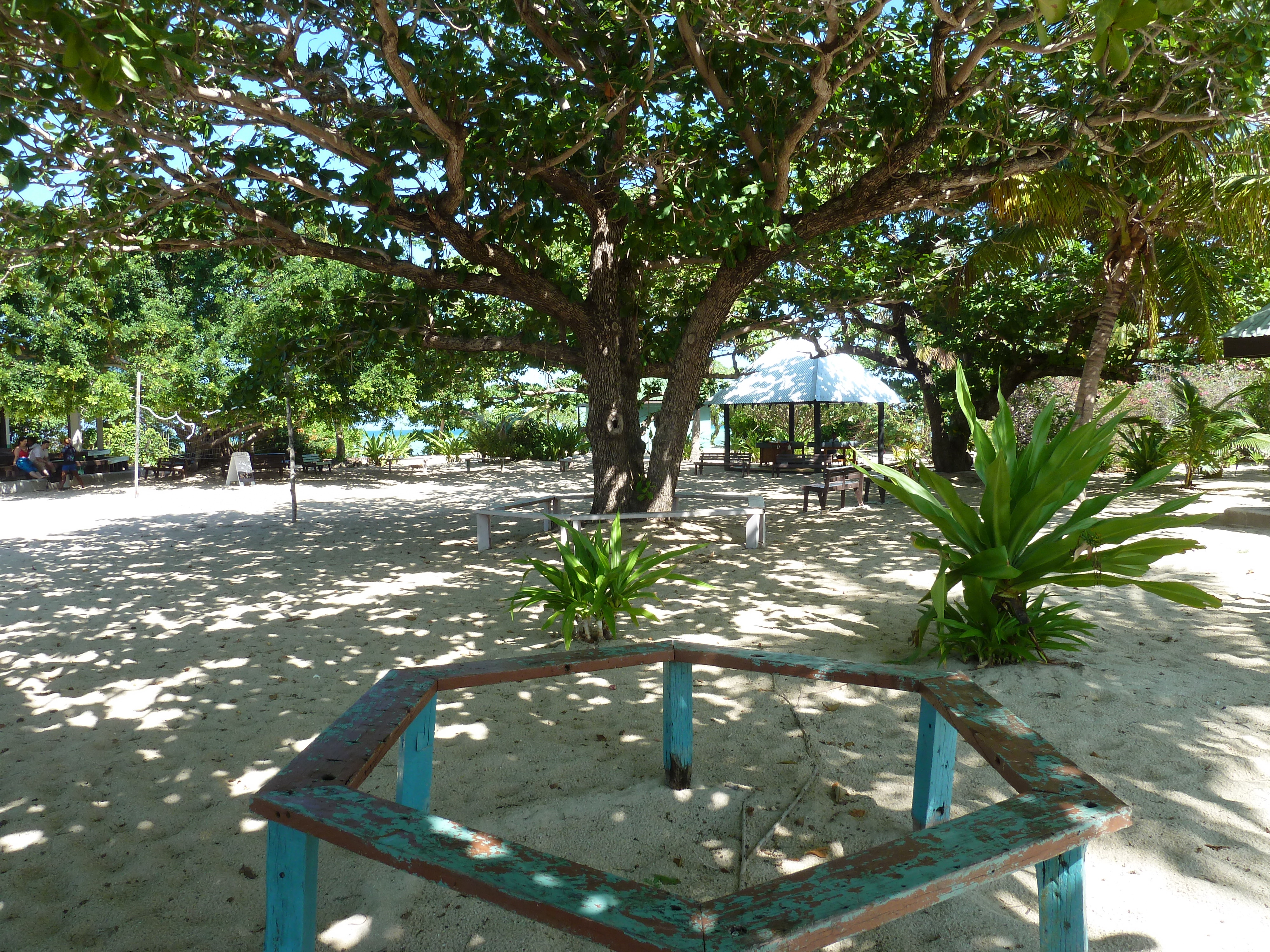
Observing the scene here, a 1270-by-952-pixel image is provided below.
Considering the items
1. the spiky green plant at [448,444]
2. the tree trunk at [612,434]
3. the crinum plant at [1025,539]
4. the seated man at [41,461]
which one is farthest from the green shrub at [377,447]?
the crinum plant at [1025,539]

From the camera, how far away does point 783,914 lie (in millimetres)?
1309

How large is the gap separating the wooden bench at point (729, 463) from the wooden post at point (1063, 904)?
1629 cm

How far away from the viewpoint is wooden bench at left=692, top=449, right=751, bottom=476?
18.8 meters

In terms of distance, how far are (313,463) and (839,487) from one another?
543 inches

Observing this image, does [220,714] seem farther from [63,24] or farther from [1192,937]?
[1192,937]

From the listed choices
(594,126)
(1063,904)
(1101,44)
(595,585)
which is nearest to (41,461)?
(594,126)

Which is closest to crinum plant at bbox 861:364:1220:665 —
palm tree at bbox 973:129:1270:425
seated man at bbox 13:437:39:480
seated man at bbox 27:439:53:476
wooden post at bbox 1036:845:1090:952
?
wooden post at bbox 1036:845:1090:952

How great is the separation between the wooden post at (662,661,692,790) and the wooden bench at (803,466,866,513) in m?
7.94

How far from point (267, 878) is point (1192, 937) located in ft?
7.53

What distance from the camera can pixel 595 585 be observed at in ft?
15.8

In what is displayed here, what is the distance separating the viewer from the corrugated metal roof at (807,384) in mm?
16688

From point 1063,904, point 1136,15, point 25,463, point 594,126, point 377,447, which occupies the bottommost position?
point 1063,904

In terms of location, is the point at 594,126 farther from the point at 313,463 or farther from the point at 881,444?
the point at 313,463

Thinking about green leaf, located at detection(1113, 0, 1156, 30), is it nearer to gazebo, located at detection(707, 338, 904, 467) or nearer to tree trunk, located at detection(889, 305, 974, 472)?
tree trunk, located at detection(889, 305, 974, 472)
